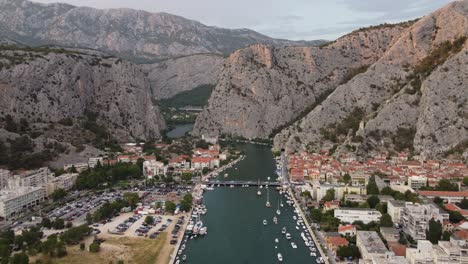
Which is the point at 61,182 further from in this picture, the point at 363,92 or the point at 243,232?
the point at 363,92

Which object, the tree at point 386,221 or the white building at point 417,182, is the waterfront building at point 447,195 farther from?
the tree at point 386,221

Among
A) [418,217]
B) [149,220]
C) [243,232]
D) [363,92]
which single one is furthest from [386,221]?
[363,92]

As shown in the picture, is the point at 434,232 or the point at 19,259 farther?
the point at 434,232

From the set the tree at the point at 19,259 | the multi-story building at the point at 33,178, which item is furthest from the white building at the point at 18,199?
the tree at the point at 19,259

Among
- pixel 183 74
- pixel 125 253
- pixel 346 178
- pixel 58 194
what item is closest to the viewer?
pixel 125 253

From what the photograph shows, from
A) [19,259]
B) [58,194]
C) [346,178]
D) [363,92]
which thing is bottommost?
[58,194]

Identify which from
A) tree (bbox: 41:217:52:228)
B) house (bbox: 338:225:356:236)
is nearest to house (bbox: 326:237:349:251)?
house (bbox: 338:225:356:236)

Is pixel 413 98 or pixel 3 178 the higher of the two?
pixel 413 98
